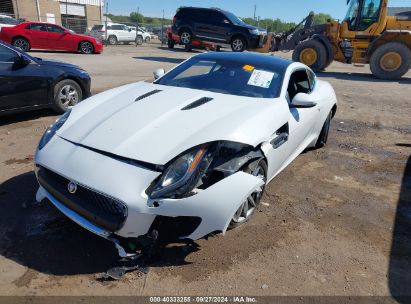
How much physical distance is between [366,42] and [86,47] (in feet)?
41.3

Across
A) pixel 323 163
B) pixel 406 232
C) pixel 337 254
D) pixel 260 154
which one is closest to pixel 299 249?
pixel 337 254

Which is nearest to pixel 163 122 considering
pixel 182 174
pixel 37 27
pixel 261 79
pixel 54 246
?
pixel 182 174

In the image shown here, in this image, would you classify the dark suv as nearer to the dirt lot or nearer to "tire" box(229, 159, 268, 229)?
the dirt lot

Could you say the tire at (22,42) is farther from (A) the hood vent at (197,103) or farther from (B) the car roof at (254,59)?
(A) the hood vent at (197,103)

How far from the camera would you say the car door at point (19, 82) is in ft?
17.3

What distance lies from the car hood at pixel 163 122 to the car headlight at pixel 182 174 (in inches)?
2.5

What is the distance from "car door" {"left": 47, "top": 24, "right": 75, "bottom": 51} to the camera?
16.6m

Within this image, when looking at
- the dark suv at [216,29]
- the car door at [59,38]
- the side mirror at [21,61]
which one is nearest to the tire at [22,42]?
the car door at [59,38]

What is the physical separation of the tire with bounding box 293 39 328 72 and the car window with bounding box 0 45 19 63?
11831mm

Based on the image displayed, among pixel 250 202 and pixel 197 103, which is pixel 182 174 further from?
pixel 197 103

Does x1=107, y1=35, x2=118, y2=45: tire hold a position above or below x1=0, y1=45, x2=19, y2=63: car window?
below

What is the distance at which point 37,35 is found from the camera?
53.3ft

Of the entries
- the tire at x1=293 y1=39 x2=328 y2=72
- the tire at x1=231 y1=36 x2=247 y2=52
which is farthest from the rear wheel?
the tire at x1=293 y1=39 x2=328 y2=72

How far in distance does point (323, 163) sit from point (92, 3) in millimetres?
39404
